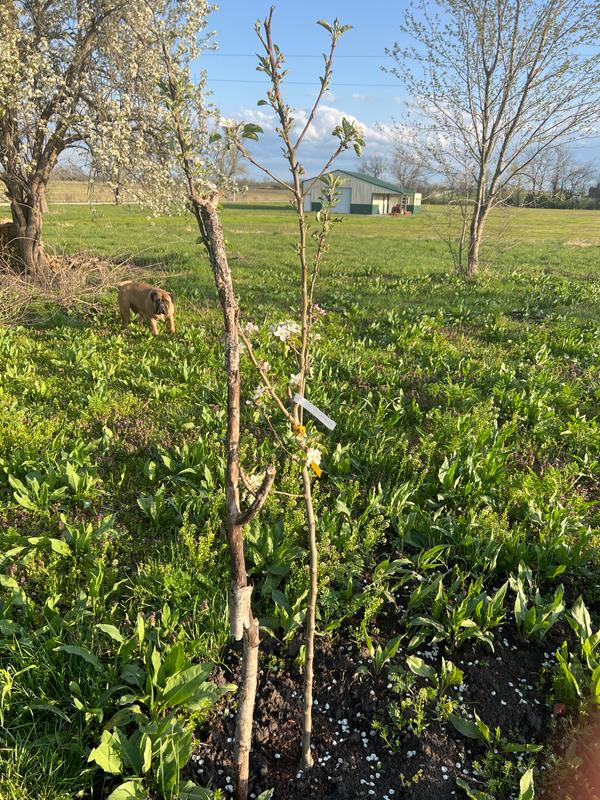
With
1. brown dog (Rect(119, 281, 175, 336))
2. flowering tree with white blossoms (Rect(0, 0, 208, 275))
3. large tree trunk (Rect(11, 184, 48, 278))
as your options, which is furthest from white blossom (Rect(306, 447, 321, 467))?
large tree trunk (Rect(11, 184, 48, 278))

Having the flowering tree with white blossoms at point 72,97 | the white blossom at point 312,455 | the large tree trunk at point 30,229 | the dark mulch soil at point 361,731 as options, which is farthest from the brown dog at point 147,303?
the white blossom at point 312,455

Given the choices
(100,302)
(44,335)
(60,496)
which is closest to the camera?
(60,496)

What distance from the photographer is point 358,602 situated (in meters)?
2.95

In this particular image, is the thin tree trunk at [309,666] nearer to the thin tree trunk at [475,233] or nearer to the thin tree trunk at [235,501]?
the thin tree trunk at [235,501]

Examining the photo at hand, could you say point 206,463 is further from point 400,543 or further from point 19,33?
point 19,33

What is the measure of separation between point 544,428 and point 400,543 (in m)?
2.51

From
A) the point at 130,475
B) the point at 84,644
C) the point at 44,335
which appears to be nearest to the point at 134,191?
the point at 44,335

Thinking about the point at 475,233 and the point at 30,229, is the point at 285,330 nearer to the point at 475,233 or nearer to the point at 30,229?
the point at 30,229

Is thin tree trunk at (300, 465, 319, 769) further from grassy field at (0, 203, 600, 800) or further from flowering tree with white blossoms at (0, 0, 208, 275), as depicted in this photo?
flowering tree with white blossoms at (0, 0, 208, 275)

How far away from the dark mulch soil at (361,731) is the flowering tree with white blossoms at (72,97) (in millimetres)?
9158

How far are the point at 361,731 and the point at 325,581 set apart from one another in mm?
822

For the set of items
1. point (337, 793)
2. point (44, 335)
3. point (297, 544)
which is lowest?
point (337, 793)

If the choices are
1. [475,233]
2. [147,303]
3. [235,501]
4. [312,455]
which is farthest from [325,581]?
[475,233]

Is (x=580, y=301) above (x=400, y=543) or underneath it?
above
